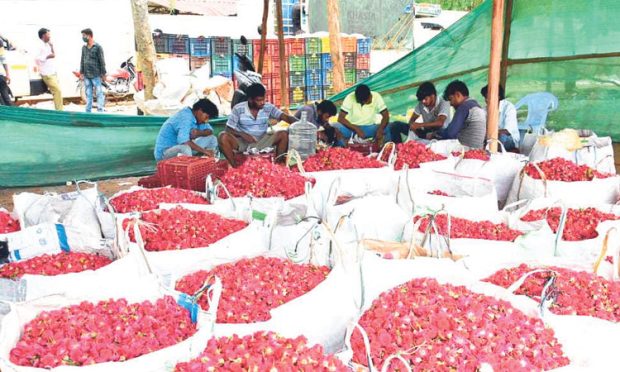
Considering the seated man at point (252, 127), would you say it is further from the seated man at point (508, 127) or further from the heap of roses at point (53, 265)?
the heap of roses at point (53, 265)

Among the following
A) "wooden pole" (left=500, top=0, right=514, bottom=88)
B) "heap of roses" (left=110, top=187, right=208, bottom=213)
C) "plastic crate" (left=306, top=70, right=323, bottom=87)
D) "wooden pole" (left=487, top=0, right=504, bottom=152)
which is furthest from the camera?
"plastic crate" (left=306, top=70, right=323, bottom=87)

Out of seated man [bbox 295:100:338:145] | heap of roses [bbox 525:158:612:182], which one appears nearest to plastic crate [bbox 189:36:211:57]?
seated man [bbox 295:100:338:145]

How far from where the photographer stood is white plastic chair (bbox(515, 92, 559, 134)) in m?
7.36

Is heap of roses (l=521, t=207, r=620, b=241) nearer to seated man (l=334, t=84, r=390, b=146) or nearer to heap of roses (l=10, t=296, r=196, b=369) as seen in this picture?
heap of roses (l=10, t=296, r=196, b=369)

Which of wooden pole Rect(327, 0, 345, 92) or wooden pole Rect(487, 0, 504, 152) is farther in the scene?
wooden pole Rect(327, 0, 345, 92)

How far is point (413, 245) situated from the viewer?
294 centimetres

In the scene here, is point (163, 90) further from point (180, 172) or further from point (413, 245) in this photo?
point (413, 245)

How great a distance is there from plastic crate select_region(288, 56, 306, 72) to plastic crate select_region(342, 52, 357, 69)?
1087 millimetres

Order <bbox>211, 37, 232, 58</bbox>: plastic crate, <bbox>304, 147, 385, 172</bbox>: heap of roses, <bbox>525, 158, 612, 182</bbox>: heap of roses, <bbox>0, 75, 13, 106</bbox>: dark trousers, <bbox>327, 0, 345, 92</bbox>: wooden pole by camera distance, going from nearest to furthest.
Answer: <bbox>525, 158, 612, 182</bbox>: heap of roses → <bbox>304, 147, 385, 172</bbox>: heap of roses → <bbox>0, 75, 13, 106</bbox>: dark trousers → <bbox>327, 0, 345, 92</bbox>: wooden pole → <bbox>211, 37, 232, 58</bbox>: plastic crate

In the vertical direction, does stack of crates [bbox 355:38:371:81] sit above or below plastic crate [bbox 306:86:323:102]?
above

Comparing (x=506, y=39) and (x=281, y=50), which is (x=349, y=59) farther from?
(x=506, y=39)

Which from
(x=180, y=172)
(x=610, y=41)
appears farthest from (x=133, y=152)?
(x=610, y=41)

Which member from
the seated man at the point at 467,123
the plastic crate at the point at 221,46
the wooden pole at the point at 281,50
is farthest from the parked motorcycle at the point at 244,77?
the plastic crate at the point at 221,46

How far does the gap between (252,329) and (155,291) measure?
44 cm
